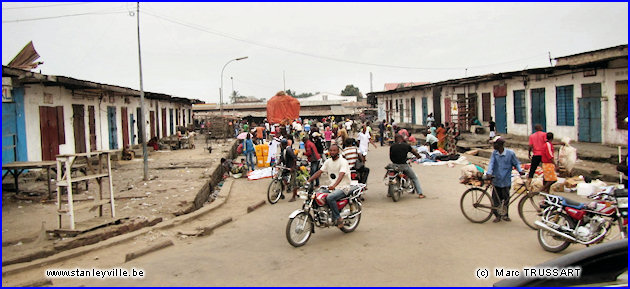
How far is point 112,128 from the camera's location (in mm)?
21625

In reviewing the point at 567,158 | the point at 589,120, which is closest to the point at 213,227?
the point at 567,158

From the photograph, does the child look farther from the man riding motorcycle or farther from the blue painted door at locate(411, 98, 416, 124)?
the blue painted door at locate(411, 98, 416, 124)

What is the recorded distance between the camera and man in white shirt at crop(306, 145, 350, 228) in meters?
7.68

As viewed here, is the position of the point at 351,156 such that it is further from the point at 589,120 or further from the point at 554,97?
the point at 554,97

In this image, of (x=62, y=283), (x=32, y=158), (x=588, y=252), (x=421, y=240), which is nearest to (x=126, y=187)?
(x=32, y=158)

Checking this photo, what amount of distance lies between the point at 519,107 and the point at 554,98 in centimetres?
290

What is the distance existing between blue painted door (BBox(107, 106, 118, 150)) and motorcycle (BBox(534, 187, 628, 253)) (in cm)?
1916

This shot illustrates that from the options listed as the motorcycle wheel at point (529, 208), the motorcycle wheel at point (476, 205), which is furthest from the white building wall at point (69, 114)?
the motorcycle wheel at point (529, 208)

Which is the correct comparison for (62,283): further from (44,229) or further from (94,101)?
(94,101)

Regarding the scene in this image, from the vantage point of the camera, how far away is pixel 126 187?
13078mm

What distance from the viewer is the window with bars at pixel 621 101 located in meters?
15.9

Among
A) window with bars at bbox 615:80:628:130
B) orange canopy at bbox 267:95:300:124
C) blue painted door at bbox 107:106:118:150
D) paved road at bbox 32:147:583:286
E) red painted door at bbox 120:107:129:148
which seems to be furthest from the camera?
orange canopy at bbox 267:95:300:124

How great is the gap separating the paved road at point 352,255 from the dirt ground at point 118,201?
1.42 m

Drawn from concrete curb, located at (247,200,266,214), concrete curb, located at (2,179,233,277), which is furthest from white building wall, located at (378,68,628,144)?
concrete curb, located at (2,179,233,277)
